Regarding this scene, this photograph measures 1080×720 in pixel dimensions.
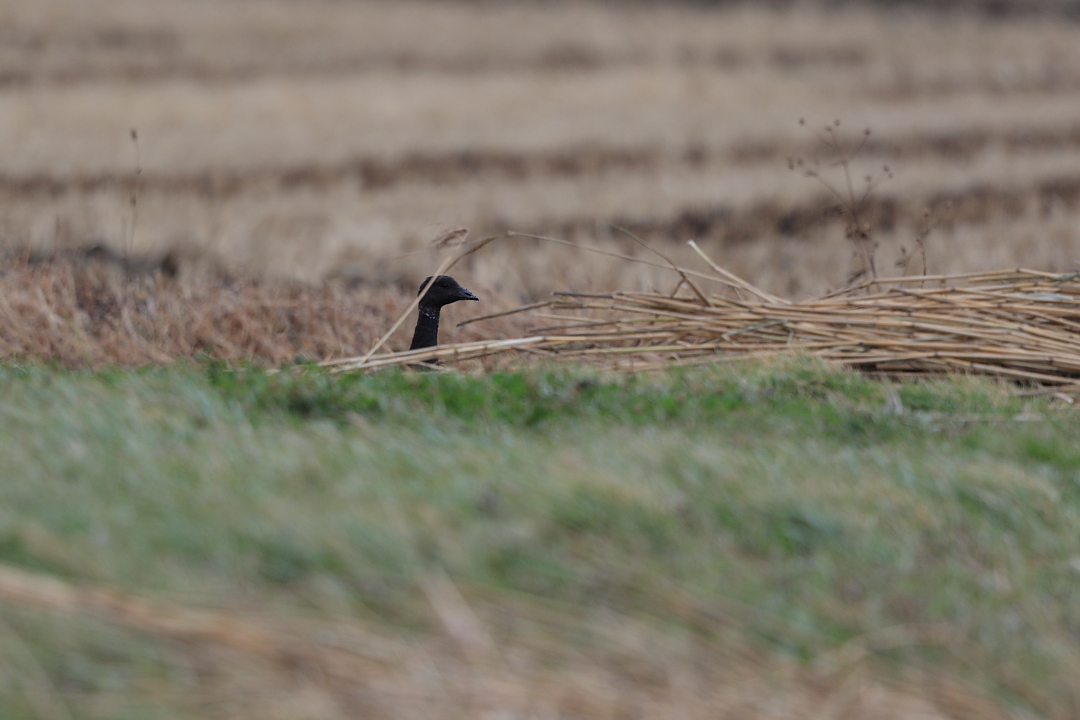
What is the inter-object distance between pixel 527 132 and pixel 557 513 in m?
13.3

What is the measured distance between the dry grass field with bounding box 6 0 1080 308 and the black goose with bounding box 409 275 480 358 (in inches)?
57.5

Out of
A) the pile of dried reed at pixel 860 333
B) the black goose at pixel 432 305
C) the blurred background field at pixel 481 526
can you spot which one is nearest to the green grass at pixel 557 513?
the blurred background field at pixel 481 526

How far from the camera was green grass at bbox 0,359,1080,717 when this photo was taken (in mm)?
2182

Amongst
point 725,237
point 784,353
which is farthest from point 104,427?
point 725,237

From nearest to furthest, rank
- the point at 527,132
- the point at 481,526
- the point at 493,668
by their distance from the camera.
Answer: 1. the point at 493,668
2. the point at 481,526
3. the point at 527,132

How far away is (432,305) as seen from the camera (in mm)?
5199

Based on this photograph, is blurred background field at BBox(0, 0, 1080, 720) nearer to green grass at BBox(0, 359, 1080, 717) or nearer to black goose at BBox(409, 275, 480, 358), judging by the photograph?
green grass at BBox(0, 359, 1080, 717)

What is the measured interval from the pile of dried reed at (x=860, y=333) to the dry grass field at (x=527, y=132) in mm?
2329

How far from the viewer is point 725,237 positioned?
1127 centimetres

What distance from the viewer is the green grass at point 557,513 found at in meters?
2.18

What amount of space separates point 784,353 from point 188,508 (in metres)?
2.55

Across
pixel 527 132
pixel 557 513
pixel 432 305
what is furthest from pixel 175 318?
pixel 527 132

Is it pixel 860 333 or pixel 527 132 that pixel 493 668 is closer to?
pixel 860 333

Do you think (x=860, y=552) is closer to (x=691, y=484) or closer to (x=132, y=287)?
(x=691, y=484)
